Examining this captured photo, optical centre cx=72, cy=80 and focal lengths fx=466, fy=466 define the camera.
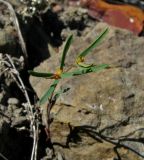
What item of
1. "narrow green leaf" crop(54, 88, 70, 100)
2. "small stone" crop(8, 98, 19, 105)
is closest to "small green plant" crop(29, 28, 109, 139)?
"narrow green leaf" crop(54, 88, 70, 100)

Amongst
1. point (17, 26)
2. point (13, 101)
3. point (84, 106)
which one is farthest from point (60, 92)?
point (17, 26)

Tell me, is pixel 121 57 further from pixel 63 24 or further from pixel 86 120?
pixel 63 24

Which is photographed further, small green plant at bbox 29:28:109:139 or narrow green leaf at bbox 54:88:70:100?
narrow green leaf at bbox 54:88:70:100

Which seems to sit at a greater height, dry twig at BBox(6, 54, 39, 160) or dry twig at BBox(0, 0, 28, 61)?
dry twig at BBox(0, 0, 28, 61)

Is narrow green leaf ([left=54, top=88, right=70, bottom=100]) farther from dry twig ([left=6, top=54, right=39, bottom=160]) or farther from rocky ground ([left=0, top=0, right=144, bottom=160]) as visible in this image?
dry twig ([left=6, top=54, right=39, bottom=160])

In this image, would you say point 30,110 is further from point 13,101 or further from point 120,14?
point 120,14
